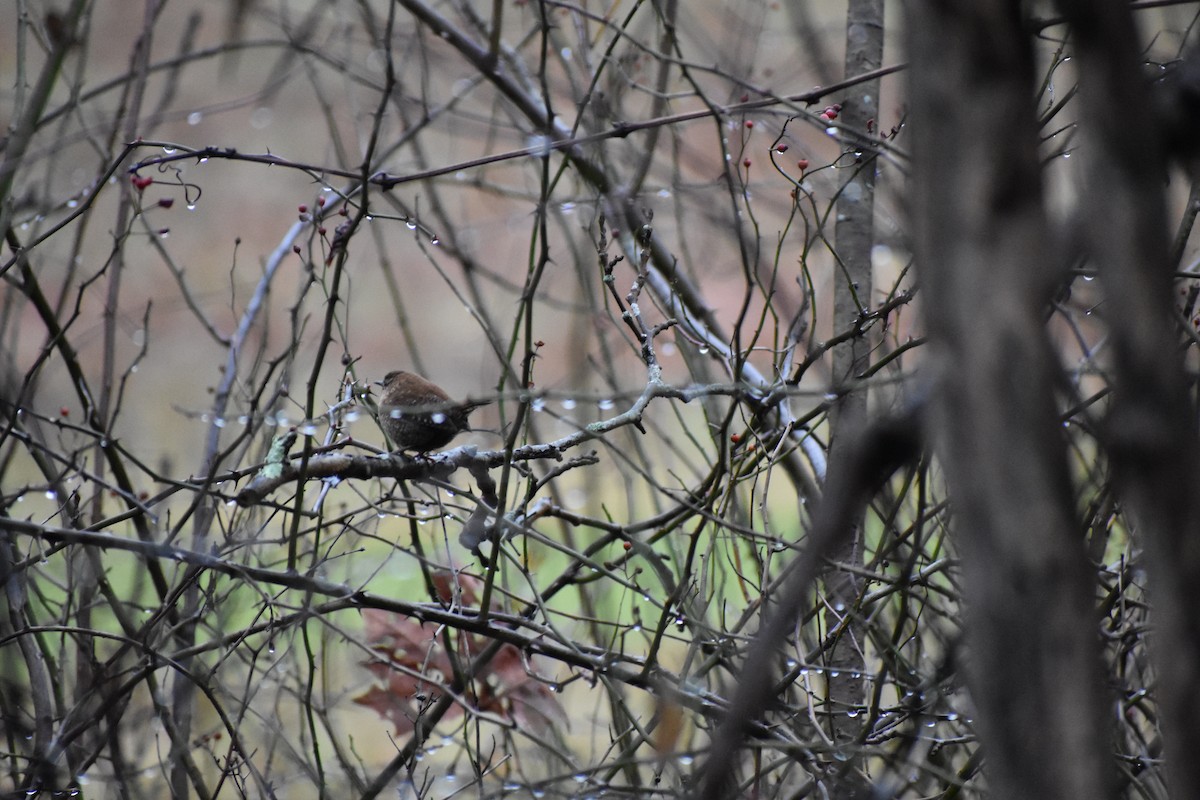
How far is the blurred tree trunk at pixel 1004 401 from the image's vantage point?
503 mm

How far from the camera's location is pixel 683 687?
1738 mm

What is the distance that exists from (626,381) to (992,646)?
308cm

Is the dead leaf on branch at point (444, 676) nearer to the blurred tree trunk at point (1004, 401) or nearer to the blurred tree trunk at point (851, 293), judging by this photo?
the blurred tree trunk at point (851, 293)

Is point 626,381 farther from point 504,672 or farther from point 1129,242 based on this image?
point 1129,242

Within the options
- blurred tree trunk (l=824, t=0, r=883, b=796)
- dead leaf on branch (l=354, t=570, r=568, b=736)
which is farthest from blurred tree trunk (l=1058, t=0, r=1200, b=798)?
dead leaf on branch (l=354, t=570, r=568, b=736)

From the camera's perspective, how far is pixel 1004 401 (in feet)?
1.69

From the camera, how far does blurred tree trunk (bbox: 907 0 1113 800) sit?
50 centimetres

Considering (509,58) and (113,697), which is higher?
(509,58)

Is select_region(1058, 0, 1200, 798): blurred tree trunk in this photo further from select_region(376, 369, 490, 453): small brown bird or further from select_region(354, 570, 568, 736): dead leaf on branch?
select_region(354, 570, 568, 736): dead leaf on branch

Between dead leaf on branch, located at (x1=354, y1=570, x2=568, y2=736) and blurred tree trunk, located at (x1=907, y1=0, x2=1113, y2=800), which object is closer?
blurred tree trunk, located at (x1=907, y1=0, x2=1113, y2=800)

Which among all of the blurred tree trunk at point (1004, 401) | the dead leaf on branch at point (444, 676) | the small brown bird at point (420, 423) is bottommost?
the blurred tree trunk at point (1004, 401)

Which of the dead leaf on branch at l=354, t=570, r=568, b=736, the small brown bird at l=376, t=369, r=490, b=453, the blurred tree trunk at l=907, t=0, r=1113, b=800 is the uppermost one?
the small brown bird at l=376, t=369, r=490, b=453

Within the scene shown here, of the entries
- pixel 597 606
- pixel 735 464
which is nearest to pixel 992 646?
pixel 735 464

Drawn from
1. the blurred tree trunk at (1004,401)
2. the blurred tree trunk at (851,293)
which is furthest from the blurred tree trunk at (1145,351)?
the blurred tree trunk at (851,293)
